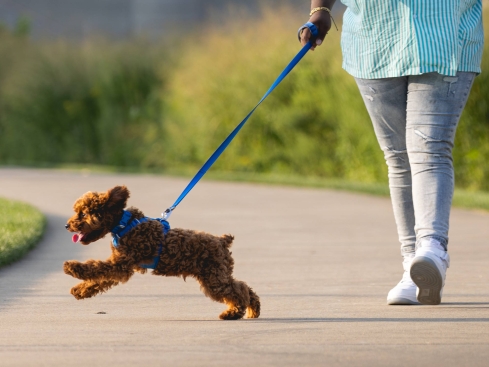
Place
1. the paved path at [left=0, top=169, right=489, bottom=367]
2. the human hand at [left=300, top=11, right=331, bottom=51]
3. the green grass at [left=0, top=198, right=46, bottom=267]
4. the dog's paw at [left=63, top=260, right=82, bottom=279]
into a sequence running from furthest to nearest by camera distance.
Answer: the green grass at [left=0, top=198, right=46, bottom=267]
the human hand at [left=300, top=11, right=331, bottom=51]
the dog's paw at [left=63, top=260, right=82, bottom=279]
the paved path at [left=0, top=169, right=489, bottom=367]

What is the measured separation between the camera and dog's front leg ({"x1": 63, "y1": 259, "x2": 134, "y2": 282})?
505 cm

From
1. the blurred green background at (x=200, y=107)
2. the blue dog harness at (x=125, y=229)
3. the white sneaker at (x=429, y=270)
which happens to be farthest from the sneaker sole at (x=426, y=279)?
the blurred green background at (x=200, y=107)

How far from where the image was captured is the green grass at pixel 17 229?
768 centimetres

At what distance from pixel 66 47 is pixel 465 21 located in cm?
1940

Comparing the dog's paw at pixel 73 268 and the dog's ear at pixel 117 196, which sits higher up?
the dog's ear at pixel 117 196

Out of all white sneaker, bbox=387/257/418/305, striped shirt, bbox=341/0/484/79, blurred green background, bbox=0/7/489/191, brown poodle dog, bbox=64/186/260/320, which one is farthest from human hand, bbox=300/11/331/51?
blurred green background, bbox=0/7/489/191

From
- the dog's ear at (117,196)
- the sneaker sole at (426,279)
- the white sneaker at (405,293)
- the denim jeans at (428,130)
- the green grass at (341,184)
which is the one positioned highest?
the denim jeans at (428,130)

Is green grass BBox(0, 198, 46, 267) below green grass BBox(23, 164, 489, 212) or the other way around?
below

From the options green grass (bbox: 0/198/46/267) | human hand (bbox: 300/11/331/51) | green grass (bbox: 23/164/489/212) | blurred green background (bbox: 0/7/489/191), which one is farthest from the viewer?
blurred green background (bbox: 0/7/489/191)

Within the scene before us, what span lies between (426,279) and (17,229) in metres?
4.75

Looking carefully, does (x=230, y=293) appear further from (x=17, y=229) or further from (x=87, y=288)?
(x=17, y=229)

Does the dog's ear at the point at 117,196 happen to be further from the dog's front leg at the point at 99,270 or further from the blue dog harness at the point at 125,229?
the dog's front leg at the point at 99,270

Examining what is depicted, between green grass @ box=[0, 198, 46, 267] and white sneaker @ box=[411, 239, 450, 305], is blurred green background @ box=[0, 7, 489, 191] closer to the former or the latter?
green grass @ box=[0, 198, 46, 267]

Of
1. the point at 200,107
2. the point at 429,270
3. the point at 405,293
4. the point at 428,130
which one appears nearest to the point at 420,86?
the point at 428,130
